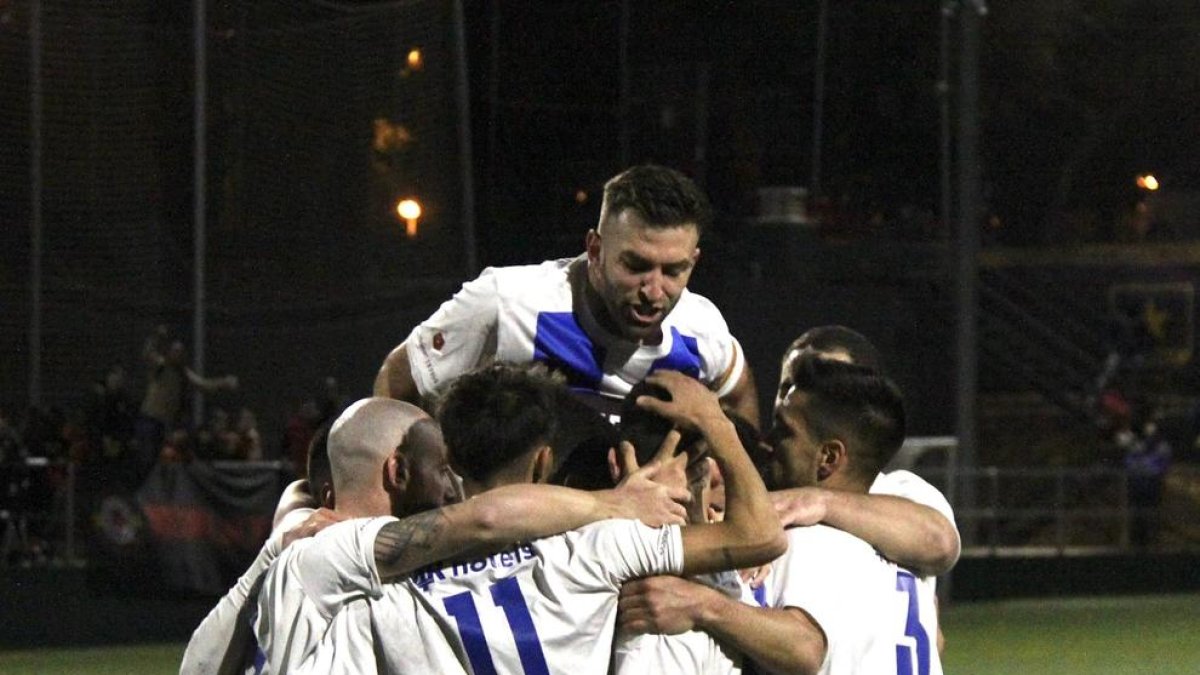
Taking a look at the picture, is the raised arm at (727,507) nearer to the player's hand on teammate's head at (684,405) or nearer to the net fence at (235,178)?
the player's hand on teammate's head at (684,405)

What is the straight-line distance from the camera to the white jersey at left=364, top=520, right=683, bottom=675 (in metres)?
3.92

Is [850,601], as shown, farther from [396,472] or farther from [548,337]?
[548,337]

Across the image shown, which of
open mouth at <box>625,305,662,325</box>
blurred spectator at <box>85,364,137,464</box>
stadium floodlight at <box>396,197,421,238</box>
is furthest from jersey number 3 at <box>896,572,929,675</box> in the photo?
blurred spectator at <box>85,364,137,464</box>

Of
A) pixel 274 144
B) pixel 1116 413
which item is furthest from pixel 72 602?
pixel 1116 413

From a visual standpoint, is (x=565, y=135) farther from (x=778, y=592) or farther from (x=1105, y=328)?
(x=778, y=592)

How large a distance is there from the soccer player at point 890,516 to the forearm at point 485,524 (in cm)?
41

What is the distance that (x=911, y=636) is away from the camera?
13.7 ft

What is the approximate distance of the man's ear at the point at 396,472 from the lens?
167 inches

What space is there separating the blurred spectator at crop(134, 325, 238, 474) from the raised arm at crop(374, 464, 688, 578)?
1132cm

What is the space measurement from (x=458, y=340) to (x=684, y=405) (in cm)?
130

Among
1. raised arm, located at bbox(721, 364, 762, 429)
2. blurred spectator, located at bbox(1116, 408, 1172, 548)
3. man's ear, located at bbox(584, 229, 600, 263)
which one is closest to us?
man's ear, located at bbox(584, 229, 600, 263)

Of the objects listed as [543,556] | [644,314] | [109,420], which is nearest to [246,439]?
[109,420]

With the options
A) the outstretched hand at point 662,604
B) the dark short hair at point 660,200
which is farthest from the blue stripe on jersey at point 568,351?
the outstretched hand at point 662,604

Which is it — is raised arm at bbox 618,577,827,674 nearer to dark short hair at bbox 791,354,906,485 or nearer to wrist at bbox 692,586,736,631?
wrist at bbox 692,586,736,631
